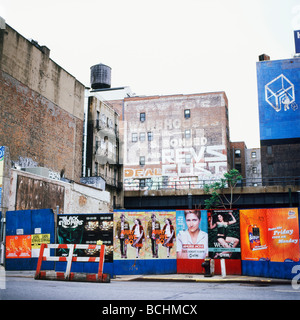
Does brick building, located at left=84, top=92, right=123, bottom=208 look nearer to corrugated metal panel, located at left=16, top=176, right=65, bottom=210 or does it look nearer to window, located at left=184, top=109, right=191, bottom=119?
corrugated metal panel, located at left=16, top=176, right=65, bottom=210

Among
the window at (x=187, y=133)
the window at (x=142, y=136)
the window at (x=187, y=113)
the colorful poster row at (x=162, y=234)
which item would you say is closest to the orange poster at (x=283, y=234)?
the colorful poster row at (x=162, y=234)

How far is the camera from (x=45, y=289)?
9695 millimetres

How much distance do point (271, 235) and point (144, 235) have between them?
507 cm

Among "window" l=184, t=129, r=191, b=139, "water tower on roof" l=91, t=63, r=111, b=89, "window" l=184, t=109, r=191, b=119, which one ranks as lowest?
"window" l=184, t=129, r=191, b=139

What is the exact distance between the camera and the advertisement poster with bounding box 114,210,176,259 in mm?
15961

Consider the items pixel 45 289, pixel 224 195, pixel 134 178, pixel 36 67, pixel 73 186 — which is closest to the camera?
pixel 45 289

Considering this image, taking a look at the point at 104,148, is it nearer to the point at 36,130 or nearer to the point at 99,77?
the point at 36,130

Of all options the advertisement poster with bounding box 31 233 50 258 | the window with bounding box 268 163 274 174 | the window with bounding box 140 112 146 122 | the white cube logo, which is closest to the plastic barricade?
the advertisement poster with bounding box 31 233 50 258

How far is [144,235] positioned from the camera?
16125mm

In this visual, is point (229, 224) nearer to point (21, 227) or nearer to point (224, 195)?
point (21, 227)

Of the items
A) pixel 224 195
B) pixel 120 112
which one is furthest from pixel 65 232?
pixel 120 112

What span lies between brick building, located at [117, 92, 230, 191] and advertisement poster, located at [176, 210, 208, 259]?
1827 inches

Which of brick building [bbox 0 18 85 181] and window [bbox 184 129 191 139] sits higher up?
window [bbox 184 129 191 139]
